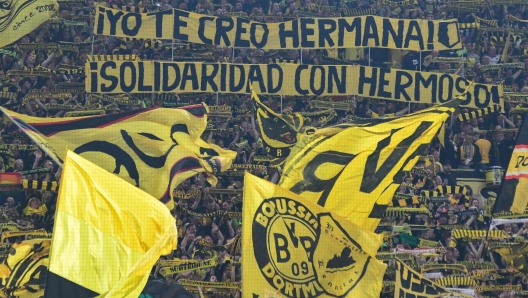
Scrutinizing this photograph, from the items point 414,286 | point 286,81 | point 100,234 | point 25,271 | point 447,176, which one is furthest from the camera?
point 286,81

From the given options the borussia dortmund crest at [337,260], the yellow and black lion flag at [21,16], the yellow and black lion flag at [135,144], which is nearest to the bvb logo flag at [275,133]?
the yellow and black lion flag at [135,144]

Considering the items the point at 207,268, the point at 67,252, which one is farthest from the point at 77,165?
the point at 207,268

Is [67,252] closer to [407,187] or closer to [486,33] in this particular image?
[407,187]

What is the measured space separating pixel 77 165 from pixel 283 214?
111 inches

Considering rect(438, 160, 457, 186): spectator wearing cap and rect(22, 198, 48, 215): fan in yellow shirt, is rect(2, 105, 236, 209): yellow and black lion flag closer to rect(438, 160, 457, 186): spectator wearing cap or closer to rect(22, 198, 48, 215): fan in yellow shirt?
rect(22, 198, 48, 215): fan in yellow shirt

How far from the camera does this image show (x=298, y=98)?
17.6m

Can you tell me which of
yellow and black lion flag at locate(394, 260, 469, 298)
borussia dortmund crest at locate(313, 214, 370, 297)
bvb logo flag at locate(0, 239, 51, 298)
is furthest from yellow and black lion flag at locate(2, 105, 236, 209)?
yellow and black lion flag at locate(394, 260, 469, 298)

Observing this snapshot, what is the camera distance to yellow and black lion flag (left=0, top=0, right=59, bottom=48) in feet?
57.3

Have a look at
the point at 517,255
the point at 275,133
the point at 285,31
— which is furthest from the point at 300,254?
the point at 285,31

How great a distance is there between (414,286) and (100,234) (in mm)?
4863

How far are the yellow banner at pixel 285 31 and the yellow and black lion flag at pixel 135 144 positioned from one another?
177 inches

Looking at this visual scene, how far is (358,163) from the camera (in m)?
12.3

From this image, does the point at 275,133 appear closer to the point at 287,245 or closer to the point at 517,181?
the point at 287,245

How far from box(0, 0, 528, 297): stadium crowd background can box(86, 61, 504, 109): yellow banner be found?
0.67ft
